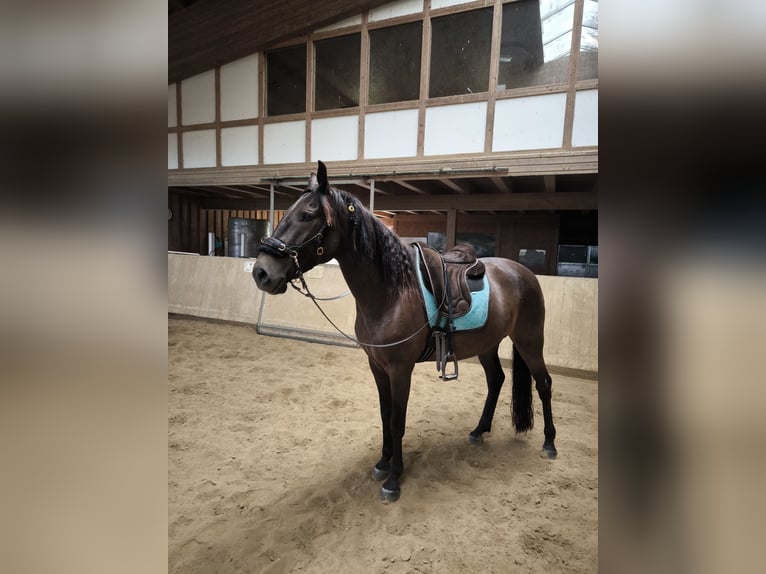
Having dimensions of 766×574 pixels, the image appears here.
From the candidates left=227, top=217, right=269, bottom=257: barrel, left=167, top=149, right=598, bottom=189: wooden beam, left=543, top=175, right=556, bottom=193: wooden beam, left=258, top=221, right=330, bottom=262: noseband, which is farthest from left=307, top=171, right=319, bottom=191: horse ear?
left=227, top=217, right=269, bottom=257: barrel

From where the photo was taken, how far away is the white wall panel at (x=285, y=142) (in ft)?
18.6

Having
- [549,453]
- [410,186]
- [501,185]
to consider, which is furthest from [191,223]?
[549,453]

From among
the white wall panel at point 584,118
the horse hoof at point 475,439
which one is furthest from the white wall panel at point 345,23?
the horse hoof at point 475,439

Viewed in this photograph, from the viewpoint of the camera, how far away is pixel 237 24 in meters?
5.59

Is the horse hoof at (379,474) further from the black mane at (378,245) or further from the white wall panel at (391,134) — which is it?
the white wall panel at (391,134)

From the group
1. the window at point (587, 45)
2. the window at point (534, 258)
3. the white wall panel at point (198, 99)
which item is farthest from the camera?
the window at point (534, 258)

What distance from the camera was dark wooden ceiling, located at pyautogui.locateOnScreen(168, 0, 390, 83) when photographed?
207 inches

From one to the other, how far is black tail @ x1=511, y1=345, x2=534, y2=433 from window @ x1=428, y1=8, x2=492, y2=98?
4.02 metres

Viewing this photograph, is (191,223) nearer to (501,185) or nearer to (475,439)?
(501,185)

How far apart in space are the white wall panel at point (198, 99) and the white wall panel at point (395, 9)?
10.3 ft
